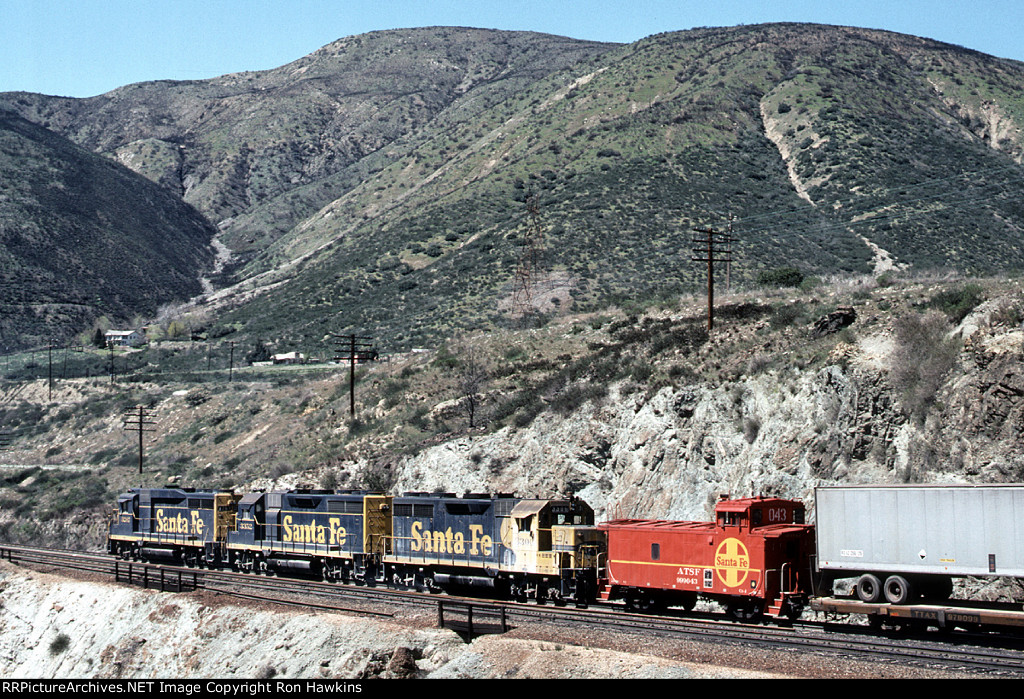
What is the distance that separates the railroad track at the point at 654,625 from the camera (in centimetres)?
1919

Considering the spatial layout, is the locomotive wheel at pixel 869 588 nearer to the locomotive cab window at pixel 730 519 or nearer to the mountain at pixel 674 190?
the locomotive cab window at pixel 730 519

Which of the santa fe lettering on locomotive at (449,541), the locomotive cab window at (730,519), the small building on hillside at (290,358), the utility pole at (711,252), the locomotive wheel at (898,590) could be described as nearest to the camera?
the locomotive wheel at (898,590)

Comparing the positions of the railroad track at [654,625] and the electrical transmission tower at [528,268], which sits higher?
the electrical transmission tower at [528,268]

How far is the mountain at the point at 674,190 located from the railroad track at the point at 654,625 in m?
43.8

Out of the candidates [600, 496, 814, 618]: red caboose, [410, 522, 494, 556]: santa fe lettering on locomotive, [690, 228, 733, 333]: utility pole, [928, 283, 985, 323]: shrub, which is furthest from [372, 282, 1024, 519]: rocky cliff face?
[410, 522, 494, 556]: santa fe lettering on locomotive

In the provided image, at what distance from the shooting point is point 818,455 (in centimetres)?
3431

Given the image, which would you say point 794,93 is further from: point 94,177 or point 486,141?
point 94,177

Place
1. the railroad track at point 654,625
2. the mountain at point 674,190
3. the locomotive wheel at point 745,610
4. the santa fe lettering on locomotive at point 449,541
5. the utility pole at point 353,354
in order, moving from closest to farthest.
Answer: the railroad track at point 654,625, the locomotive wheel at point 745,610, the santa fe lettering on locomotive at point 449,541, the utility pole at point 353,354, the mountain at point 674,190

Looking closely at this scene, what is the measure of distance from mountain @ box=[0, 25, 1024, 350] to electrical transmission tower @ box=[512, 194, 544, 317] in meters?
0.38

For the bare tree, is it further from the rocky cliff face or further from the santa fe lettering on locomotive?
the santa fe lettering on locomotive

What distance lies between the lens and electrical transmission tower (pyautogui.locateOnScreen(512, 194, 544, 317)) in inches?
3056

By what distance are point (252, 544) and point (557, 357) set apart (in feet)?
73.0

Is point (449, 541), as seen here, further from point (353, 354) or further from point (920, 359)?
point (353, 354)

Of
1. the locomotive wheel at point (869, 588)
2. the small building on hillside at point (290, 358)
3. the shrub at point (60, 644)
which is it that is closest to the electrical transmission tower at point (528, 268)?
the small building on hillside at point (290, 358)
